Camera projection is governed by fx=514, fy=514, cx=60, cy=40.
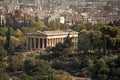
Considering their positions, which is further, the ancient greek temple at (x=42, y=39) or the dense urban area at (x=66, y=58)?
the ancient greek temple at (x=42, y=39)

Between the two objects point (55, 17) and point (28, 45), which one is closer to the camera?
point (28, 45)

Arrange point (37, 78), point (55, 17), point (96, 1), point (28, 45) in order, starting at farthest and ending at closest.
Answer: point (96, 1) → point (55, 17) → point (28, 45) → point (37, 78)

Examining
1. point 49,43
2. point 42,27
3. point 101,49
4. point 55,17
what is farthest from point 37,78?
point 55,17

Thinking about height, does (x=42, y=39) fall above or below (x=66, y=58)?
below

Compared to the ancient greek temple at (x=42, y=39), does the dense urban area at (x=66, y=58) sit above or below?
above

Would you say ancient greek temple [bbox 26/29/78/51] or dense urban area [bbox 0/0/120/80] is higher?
dense urban area [bbox 0/0/120/80]

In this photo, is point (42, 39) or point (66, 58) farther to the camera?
point (42, 39)

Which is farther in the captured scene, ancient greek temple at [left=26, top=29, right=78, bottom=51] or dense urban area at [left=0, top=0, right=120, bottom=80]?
ancient greek temple at [left=26, top=29, right=78, bottom=51]

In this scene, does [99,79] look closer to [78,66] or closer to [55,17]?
[78,66]

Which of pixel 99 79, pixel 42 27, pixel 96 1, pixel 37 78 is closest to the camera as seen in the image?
pixel 37 78

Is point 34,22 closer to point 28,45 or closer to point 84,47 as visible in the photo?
point 28,45
